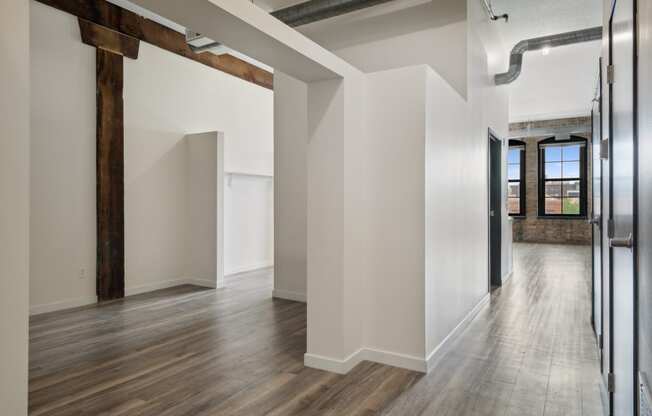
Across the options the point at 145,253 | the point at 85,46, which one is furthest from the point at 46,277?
the point at 85,46

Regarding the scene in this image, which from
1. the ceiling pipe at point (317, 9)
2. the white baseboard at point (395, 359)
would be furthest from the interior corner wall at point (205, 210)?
the white baseboard at point (395, 359)

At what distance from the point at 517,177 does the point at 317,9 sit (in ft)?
35.1

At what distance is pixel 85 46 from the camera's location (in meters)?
5.18

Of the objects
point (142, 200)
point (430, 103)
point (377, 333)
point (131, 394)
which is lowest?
point (131, 394)

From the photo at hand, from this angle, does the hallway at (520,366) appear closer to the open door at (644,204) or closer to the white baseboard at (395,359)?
the white baseboard at (395,359)

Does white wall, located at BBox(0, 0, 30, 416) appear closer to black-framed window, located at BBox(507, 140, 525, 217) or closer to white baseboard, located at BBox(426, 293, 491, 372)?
white baseboard, located at BBox(426, 293, 491, 372)

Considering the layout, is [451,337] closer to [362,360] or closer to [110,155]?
[362,360]

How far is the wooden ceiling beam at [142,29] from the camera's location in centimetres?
510

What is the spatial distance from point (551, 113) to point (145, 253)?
10550 mm

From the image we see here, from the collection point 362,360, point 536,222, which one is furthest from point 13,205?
point 536,222

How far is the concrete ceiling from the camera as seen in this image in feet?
16.5

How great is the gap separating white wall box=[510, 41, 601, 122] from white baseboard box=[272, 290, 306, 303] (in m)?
5.16

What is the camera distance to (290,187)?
560 centimetres

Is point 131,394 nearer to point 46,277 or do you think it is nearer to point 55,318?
point 55,318
